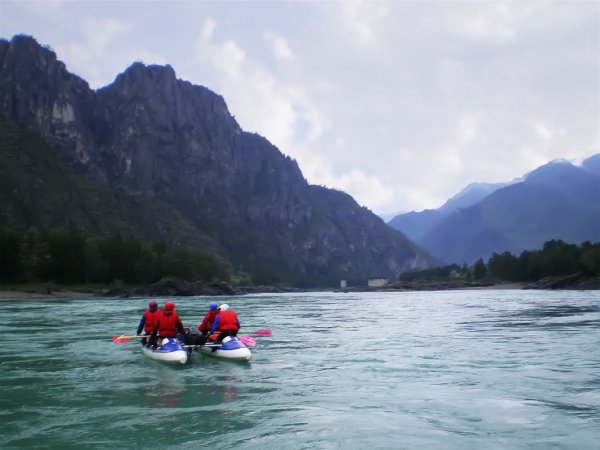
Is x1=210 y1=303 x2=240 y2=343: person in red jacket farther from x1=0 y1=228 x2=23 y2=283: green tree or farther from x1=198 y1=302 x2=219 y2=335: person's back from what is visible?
x1=0 y1=228 x2=23 y2=283: green tree

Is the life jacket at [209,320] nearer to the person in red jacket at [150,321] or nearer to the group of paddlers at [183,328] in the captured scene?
the group of paddlers at [183,328]

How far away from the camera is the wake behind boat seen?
81.5 ft

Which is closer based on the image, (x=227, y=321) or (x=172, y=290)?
(x=227, y=321)

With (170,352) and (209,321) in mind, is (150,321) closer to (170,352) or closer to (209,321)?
(209,321)

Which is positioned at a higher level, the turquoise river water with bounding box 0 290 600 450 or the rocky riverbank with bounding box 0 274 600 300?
the rocky riverbank with bounding box 0 274 600 300

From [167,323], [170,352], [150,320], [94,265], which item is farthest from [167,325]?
[94,265]

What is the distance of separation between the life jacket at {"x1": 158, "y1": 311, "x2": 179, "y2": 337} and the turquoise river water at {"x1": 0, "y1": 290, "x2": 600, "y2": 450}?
158cm

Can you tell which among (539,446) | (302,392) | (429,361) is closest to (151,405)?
(302,392)

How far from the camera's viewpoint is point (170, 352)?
984 inches

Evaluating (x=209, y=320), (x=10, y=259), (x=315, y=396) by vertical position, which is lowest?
(x=315, y=396)

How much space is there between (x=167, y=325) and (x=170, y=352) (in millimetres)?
1571

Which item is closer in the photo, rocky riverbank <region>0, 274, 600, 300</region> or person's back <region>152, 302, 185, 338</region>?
person's back <region>152, 302, 185, 338</region>

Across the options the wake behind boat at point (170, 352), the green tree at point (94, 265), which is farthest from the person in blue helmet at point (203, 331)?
the green tree at point (94, 265)

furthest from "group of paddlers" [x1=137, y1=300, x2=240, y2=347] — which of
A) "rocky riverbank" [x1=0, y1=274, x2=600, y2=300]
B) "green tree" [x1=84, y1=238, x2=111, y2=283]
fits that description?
"green tree" [x1=84, y1=238, x2=111, y2=283]
